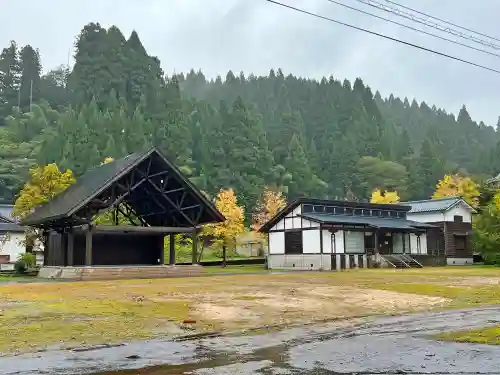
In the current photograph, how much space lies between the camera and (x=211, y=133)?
87.6 meters

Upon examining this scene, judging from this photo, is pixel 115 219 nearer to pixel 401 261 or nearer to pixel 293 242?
pixel 293 242

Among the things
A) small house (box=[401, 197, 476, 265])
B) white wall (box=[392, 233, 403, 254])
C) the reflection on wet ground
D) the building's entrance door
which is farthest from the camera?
small house (box=[401, 197, 476, 265])

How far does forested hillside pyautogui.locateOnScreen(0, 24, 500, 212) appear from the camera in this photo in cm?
7712

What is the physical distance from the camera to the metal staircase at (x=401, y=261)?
41209mm

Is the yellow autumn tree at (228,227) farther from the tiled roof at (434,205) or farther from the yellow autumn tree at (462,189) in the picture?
the yellow autumn tree at (462,189)

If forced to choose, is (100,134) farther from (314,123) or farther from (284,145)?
(314,123)

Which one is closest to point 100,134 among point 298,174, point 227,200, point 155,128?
point 155,128

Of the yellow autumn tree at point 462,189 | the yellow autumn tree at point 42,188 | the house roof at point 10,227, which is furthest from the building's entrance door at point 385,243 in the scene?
the house roof at point 10,227

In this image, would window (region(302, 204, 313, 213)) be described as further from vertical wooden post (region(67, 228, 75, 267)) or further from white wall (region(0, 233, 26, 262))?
white wall (region(0, 233, 26, 262))

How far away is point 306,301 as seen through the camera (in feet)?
50.6

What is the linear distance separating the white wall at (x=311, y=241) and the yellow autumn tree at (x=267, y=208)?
2207cm

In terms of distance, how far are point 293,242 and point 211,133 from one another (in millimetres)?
48486

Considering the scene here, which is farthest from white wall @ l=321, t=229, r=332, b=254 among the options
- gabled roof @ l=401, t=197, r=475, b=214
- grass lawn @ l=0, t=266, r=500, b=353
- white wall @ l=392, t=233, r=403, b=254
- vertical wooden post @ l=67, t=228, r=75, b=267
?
grass lawn @ l=0, t=266, r=500, b=353

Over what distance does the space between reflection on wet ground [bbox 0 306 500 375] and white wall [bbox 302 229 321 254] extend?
2893 cm
